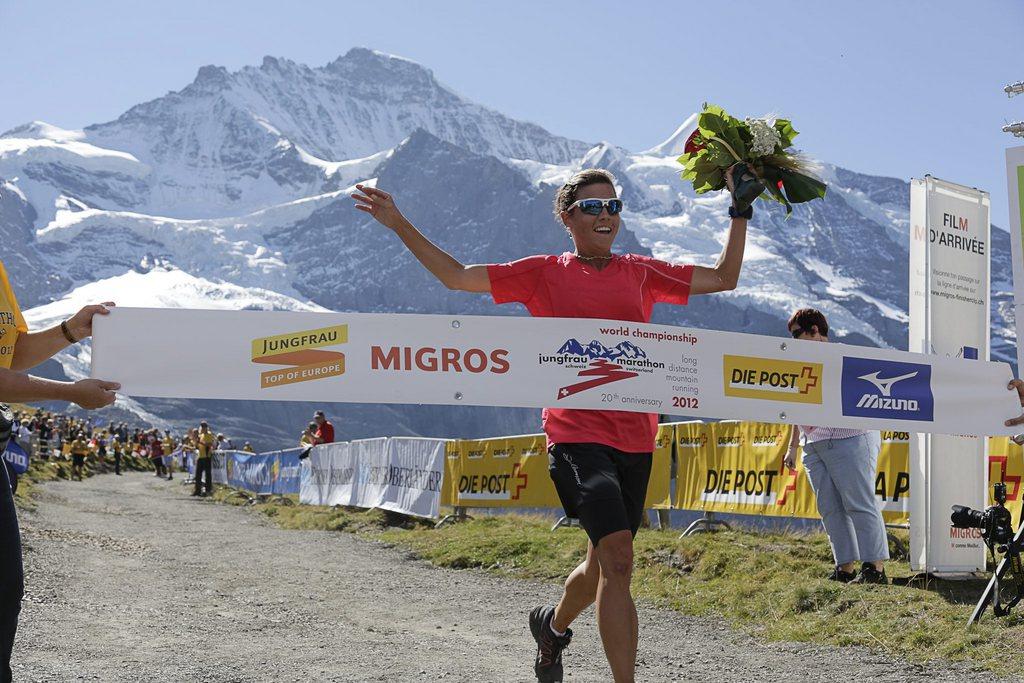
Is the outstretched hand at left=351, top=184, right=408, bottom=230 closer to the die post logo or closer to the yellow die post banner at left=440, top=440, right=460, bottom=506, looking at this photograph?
the die post logo

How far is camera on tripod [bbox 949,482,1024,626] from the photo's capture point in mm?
6324

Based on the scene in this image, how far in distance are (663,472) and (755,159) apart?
9441 mm

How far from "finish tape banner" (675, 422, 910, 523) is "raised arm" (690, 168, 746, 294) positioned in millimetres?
6415

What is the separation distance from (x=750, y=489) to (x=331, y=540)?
6.10 metres

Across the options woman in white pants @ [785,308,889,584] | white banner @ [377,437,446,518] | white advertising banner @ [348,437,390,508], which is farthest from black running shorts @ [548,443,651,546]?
white advertising banner @ [348,437,390,508]

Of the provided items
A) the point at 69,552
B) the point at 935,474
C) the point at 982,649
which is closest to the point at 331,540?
the point at 69,552

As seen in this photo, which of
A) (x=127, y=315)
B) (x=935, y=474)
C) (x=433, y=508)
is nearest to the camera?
(x=127, y=315)

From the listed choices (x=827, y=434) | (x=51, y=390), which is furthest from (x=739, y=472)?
(x=51, y=390)

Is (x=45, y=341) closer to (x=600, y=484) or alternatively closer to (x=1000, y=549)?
(x=600, y=484)

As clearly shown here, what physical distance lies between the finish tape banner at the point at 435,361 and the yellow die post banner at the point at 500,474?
11.1 m

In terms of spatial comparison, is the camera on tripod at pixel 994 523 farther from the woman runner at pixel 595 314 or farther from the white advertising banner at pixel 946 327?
the woman runner at pixel 595 314

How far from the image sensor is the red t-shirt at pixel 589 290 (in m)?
4.76

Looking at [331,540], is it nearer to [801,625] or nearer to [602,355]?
[801,625]

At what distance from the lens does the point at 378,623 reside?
24.8 feet
